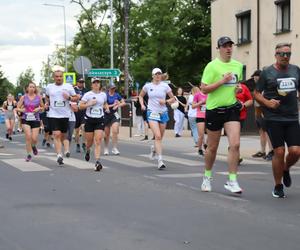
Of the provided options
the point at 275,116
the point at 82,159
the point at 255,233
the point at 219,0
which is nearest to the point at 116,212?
the point at 255,233

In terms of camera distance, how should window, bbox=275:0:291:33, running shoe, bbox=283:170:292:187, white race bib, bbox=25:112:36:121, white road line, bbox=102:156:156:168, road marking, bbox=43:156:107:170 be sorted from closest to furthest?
running shoe, bbox=283:170:292:187 → road marking, bbox=43:156:107:170 → white road line, bbox=102:156:156:168 → white race bib, bbox=25:112:36:121 → window, bbox=275:0:291:33

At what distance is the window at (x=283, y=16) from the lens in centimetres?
2911

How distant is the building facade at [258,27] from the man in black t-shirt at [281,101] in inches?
812

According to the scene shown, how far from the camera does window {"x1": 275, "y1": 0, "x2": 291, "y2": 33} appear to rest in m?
29.1

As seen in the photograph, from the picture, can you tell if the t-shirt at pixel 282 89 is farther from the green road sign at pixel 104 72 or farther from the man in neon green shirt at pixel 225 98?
the green road sign at pixel 104 72

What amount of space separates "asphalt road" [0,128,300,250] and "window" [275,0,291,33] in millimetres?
18874

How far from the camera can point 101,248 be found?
18.2 ft

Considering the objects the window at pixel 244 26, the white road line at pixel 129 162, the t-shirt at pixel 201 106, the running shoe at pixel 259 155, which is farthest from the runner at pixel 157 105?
the window at pixel 244 26

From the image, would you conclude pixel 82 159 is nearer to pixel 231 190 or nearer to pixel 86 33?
pixel 231 190

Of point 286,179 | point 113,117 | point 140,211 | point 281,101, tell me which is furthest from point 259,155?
point 140,211

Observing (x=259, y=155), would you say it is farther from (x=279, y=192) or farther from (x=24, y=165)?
(x=279, y=192)

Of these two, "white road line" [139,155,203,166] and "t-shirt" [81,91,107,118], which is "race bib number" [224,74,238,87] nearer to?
"t-shirt" [81,91,107,118]

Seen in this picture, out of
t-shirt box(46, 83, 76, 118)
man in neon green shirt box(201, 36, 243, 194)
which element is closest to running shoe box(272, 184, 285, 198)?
man in neon green shirt box(201, 36, 243, 194)

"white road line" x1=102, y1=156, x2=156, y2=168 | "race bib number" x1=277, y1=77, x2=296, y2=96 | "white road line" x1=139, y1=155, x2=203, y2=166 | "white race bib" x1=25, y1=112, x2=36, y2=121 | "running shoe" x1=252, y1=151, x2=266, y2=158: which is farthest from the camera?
"running shoe" x1=252, y1=151, x2=266, y2=158
